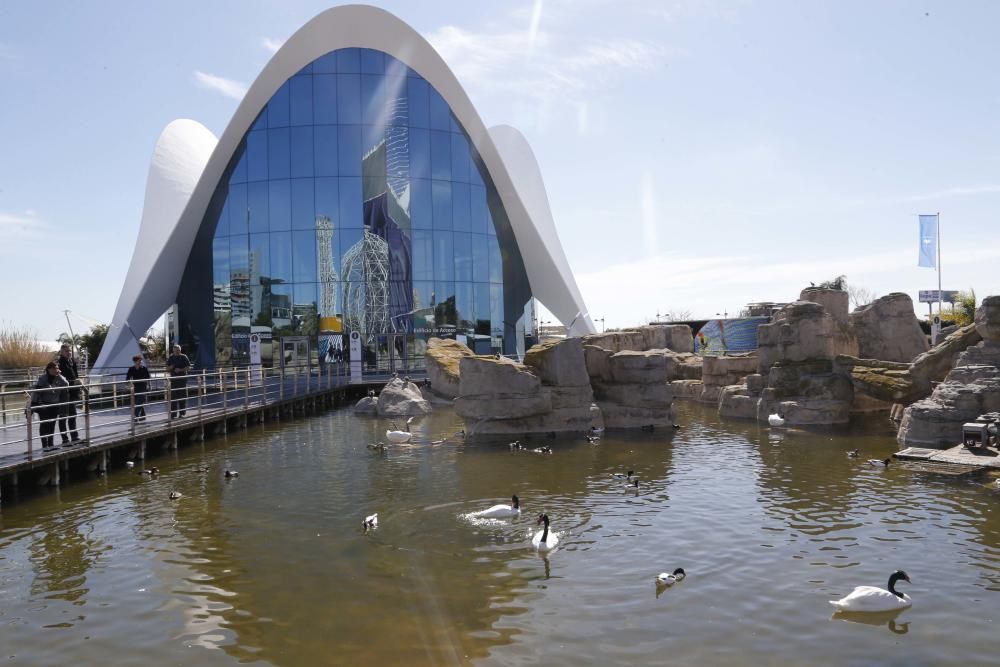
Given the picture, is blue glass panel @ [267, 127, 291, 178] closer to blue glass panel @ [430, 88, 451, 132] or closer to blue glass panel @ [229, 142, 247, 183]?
blue glass panel @ [229, 142, 247, 183]

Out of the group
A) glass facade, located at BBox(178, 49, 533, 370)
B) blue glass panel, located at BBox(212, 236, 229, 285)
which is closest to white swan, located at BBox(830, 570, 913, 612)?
glass facade, located at BBox(178, 49, 533, 370)

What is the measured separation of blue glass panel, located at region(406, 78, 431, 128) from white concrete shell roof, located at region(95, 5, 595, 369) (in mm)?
761

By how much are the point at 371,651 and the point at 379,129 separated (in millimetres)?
34854

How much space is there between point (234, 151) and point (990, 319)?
34.7 metres

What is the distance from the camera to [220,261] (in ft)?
125

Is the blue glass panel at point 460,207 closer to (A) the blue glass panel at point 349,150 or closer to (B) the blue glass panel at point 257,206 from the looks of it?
(A) the blue glass panel at point 349,150

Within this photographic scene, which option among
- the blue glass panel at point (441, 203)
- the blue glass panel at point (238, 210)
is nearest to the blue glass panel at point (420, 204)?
the blue glass panel at point (441, 203)

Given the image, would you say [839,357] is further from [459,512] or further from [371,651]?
[371,651]

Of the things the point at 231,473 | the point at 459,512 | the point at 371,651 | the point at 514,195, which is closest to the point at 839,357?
the point at 459,512

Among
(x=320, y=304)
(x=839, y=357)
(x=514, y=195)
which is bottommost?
(x=839, y=357)

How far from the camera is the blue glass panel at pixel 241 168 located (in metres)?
37.8

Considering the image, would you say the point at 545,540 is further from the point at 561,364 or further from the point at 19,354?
the point at 19,354

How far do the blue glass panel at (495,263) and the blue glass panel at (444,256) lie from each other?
8.40 feet

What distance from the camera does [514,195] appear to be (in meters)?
41.7
